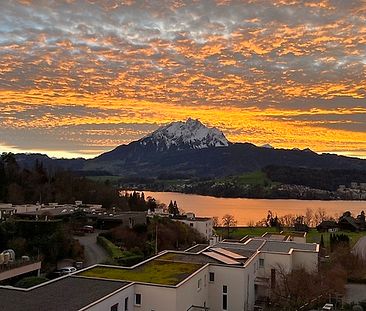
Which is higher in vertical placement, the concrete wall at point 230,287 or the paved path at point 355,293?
the concrete wall at point 230,287

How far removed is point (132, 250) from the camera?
73.7 feet

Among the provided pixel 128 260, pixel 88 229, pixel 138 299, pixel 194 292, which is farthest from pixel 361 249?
pixel 138 299

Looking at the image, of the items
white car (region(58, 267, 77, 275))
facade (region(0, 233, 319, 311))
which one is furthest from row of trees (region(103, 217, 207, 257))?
facade (region(0, 233, 319, 311))

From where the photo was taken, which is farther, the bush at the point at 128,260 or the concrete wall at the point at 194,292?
the bush at the point at 128,260

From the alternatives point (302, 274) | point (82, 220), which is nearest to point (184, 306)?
point (302, 274)

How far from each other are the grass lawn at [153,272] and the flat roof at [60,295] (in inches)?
36.6

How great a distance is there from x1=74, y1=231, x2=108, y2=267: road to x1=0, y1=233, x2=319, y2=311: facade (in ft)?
14.3

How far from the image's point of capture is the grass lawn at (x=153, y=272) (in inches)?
504

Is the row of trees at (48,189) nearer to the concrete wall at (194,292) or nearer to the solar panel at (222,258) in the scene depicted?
the solar panel at (222,258)

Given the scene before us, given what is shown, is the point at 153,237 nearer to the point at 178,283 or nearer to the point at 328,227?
the point at 178,283

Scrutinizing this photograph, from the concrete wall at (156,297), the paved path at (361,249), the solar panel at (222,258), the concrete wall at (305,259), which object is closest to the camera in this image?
the concrete wall at (156,297)

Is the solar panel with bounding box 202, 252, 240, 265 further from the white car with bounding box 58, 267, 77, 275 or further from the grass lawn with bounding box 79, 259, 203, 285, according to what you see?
the white car with bounding box 58, 267, 77, 275

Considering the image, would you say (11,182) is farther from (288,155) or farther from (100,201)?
(288,155)

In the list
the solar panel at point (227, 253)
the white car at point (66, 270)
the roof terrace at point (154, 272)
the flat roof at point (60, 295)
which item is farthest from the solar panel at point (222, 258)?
the white car at point (66, 270)
